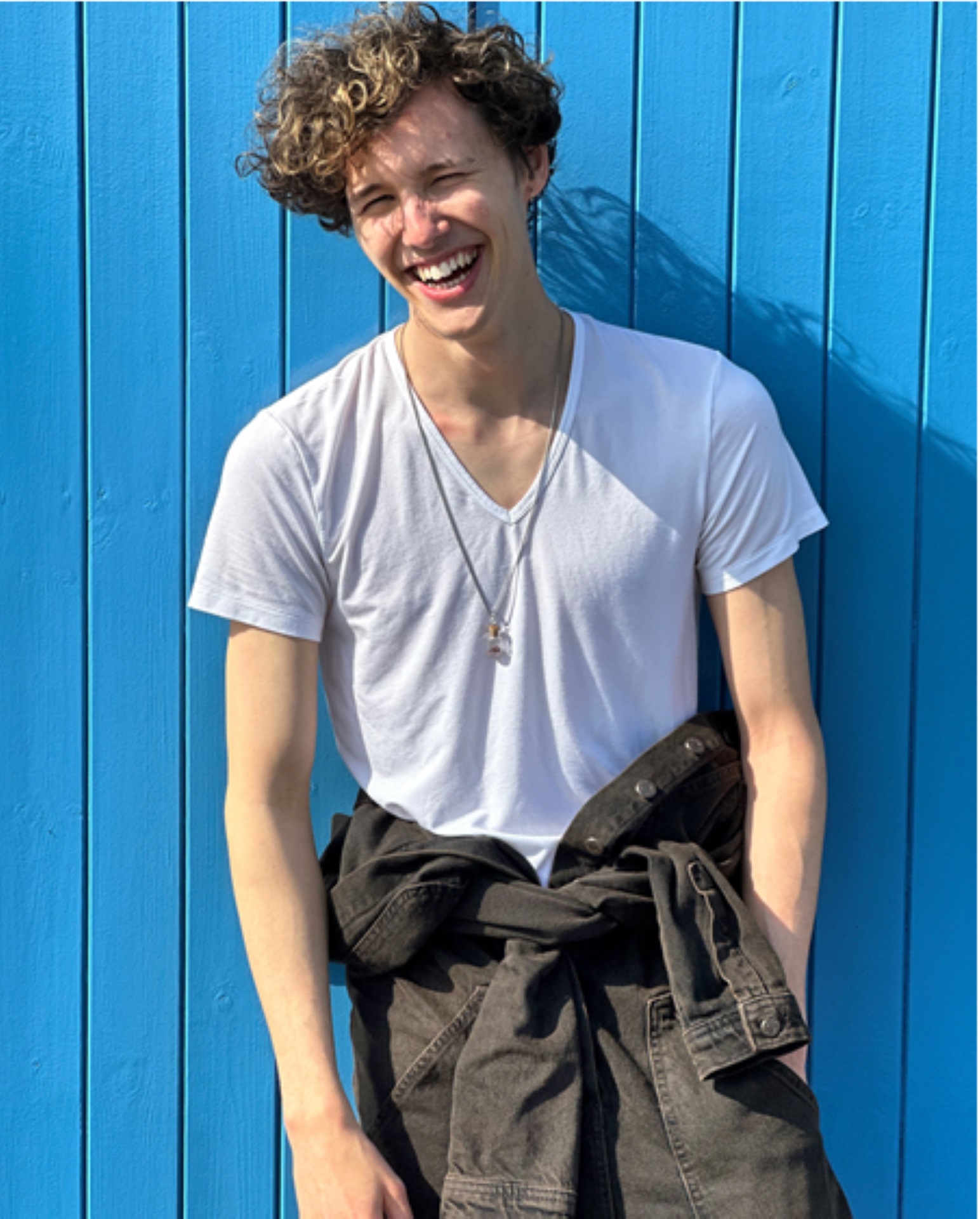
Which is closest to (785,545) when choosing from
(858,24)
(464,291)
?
(464,291)

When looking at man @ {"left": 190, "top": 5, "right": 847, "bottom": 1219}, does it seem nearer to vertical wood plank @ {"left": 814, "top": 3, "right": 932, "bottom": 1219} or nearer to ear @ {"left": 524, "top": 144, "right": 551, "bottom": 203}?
ear @ {"left": 524, "top": 144, "right": 551, "bottom": 203}

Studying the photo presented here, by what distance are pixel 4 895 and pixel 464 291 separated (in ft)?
3.74

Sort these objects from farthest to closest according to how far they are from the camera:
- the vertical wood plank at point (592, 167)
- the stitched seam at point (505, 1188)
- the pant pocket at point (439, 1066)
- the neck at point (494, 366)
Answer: the vertical wood plank at point (592, 167), the neck at point (494, 366), the pant pocket at point (439, 1066), the stitched seam at point (505, 1188)

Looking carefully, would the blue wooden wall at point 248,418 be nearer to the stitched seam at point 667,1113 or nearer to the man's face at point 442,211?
the man's face at point 442,211

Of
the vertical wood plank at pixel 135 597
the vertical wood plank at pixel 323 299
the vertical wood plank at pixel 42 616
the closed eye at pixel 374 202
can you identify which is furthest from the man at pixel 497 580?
the vertical wood plank at pixel 42 616

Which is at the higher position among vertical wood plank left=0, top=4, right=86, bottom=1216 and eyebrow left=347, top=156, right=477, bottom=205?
eyebrow left=347, top=156, right=477, bottom=205

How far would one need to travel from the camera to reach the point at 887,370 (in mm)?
1815

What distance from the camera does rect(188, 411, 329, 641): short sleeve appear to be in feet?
5.27

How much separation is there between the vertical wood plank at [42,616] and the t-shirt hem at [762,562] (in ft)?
3.04

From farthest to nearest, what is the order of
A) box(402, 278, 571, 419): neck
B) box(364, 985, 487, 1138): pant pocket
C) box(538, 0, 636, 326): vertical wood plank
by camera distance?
1. box(538, 0, 636, 326): vertical wood plank
2. box(402, 278, 571, 419): neck
3. box(364, 985, 487, 1138): pant pocket

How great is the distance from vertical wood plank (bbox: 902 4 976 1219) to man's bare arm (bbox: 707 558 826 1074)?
0.98 ft

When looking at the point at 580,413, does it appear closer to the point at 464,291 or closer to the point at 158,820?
the point at 464,291

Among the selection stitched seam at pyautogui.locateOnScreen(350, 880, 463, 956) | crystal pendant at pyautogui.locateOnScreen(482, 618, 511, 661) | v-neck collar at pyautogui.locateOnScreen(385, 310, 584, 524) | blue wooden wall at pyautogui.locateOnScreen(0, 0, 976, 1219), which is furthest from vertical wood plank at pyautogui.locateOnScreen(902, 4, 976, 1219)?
stitched seam at pyautogui.locateOnScreen(350, 880, 463, 956)

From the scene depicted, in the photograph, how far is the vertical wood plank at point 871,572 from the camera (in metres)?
1.77
